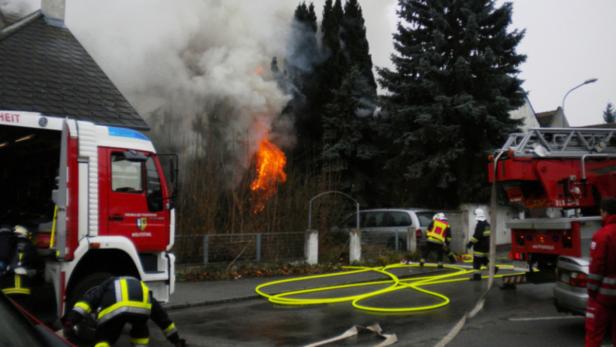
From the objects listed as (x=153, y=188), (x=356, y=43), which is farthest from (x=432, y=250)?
(x=356, y=43)

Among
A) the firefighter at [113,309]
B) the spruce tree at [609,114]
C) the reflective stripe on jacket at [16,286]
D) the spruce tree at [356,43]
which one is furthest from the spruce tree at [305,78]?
the spruce tree at [609,114]

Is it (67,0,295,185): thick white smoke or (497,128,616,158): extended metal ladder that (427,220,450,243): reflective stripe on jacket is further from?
(67,0,295,185): thick white smoke

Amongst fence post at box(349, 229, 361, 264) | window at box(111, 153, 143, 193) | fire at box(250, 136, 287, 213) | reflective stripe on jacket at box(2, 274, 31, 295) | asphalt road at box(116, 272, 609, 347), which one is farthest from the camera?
fence post at box(349, 229, 361, 264)

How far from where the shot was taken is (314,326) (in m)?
7.69

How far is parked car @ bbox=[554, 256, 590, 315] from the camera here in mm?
6152

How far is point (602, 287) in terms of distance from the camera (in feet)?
16.5

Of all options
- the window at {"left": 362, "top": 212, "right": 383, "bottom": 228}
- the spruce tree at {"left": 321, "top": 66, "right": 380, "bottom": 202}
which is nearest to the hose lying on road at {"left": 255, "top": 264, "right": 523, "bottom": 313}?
the window at {"left": 362, "top": 212, "right": 383, "bottom": 228}

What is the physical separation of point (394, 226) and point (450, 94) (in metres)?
6.57

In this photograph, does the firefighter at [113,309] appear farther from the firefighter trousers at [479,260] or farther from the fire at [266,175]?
the fire at [266,175]

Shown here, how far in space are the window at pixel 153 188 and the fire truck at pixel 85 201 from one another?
13 millimetres

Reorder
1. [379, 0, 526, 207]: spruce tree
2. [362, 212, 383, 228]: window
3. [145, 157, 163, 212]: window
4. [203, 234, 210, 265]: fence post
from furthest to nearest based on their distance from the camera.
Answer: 1. [379, 0, 526, 207]: spruce tree
2. [362, 212, 383, 228]: window
3. [203, 234, 210, 265]: fence post
4. [145, 157, 163, 212]: window

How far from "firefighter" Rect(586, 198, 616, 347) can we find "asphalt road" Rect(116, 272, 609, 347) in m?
1.37

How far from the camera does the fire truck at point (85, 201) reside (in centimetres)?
654

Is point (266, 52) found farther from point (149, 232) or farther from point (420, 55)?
point (149, 232)
